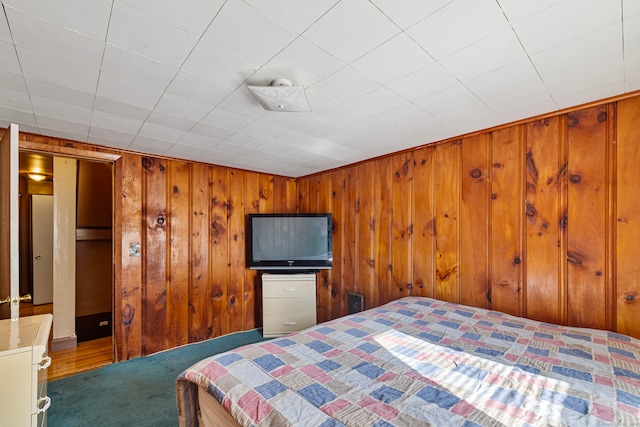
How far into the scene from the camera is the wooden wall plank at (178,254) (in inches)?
125

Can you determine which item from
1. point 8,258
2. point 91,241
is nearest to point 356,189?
point 8,258

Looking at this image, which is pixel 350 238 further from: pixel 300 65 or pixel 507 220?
pixel 300 65

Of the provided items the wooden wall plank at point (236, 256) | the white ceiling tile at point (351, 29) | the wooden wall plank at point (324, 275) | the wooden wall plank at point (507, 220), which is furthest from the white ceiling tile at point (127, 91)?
the wooden wall plank at point (507, 220)

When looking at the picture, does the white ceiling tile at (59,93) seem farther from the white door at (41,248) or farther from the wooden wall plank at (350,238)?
the white door at (41,248)

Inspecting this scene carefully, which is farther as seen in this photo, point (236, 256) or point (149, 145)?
point (236, 256)

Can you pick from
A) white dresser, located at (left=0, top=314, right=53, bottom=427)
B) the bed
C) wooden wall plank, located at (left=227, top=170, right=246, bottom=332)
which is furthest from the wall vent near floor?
white dresser, located at (left=0, top=314, right=53, bottom=427)

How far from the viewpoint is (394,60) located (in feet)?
4.52

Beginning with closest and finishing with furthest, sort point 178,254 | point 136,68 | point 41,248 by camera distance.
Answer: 1. point 136,68
2. point 178,254
3. point 41,248

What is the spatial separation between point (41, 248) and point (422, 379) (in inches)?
255

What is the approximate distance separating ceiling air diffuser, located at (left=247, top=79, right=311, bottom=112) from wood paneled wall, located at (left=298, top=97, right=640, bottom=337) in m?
1.60

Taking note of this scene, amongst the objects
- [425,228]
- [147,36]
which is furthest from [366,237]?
[147,36]

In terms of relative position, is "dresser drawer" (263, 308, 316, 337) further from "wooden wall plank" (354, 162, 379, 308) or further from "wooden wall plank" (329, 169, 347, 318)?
"wooden wall plank" (354, 162, 379, 308)

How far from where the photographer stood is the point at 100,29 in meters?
1.15

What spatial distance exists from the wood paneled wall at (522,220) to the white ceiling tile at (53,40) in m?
2.55
